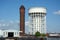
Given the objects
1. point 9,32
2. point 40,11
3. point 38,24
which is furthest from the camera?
point 38,24

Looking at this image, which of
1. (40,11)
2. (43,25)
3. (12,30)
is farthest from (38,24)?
(12,30)

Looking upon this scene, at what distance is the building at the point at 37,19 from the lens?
3863 inches

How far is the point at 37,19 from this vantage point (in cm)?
10369

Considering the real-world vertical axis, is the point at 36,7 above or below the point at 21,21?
above

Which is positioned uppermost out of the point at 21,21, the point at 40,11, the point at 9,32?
the point at 40,11

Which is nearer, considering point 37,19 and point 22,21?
point 22,21

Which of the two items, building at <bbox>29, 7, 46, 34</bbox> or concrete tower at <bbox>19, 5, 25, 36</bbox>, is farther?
building at <bbox>29, 7, 46, 34</bbox>

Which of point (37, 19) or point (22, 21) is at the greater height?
point (37, 19)

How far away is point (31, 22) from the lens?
103375 millimetres

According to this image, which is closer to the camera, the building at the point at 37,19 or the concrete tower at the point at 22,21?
the concrete tower at the point at 22,21

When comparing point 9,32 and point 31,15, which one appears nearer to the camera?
point 9,32

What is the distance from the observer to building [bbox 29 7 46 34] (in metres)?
98.1

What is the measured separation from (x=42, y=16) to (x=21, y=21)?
16.0 m

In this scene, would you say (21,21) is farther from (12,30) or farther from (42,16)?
(42,16)
